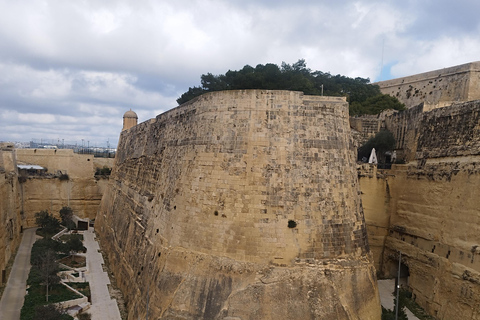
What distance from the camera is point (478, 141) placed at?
11.0m

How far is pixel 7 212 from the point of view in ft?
64.0

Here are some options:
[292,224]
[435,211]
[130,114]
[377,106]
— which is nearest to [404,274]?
[435,211]

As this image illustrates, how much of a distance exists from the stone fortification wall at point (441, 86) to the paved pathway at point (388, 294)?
10.0 m

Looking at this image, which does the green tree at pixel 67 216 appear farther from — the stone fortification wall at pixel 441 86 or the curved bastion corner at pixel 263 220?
the stone fortification wall at pixel 441 86

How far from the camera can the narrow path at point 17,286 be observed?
520 inches

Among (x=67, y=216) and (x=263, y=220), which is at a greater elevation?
(x=263, y=220)

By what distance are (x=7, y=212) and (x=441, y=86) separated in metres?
26.0

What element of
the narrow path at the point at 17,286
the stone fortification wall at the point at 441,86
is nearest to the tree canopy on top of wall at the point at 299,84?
the stone fortification wall at the point at 441,86

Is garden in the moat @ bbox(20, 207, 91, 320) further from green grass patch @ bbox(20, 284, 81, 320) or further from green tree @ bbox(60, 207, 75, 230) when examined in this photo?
green tree @ bbox(60, 207, 75, 230)

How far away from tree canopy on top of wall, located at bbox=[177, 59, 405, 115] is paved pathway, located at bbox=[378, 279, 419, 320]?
11873mm

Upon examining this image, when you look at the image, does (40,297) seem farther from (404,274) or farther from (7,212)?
(404,274)

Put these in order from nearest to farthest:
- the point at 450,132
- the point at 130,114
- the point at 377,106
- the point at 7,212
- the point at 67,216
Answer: the point at 450,132 → the point at 7,212 → the point at 377,106 → the point at 67,216 → the point at 130,114

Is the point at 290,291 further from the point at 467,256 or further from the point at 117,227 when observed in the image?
the point at 117,227

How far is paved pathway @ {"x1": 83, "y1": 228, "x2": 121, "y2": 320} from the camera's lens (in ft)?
42.5
